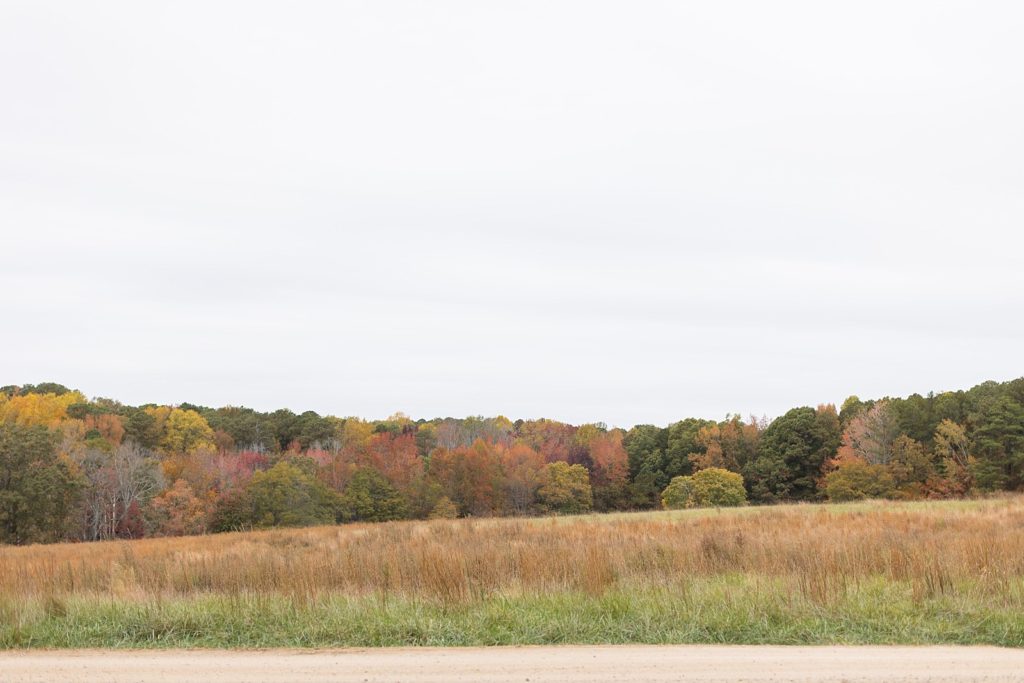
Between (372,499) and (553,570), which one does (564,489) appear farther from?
(553,570)

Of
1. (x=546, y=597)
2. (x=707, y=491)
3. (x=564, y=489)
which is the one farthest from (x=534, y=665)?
(x=564, y=489)

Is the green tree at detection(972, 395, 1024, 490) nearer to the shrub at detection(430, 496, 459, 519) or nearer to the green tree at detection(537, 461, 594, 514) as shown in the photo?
the green tree at detection(537, 461, 594, 514)

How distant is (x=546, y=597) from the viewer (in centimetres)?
1106

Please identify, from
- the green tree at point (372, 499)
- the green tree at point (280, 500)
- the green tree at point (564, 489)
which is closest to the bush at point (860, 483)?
the green tree at point (564, 489)

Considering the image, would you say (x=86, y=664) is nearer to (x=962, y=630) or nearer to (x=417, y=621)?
(x=417, y=621)

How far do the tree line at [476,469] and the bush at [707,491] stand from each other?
0.52 ft

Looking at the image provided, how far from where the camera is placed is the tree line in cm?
6159

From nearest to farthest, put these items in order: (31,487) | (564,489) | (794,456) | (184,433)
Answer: (31,487)
(794,456)
(564,489)
(184,433)

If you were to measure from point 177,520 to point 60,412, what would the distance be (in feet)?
205

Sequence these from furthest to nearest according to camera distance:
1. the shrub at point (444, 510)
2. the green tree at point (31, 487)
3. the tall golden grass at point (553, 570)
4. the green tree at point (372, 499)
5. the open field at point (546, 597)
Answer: the shrub at point (444, 510), the green tree at point (372, 499), the green tree at point (31, 487), the tall golden grass at point (553, 570), the open field at point (546, 597)

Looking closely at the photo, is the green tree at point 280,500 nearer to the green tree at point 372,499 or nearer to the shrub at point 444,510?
the green tree at point 372,499

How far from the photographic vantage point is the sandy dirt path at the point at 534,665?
24.6 feet

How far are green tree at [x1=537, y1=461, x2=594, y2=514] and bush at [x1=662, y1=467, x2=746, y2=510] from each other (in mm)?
13709

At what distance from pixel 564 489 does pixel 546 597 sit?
7838cm
